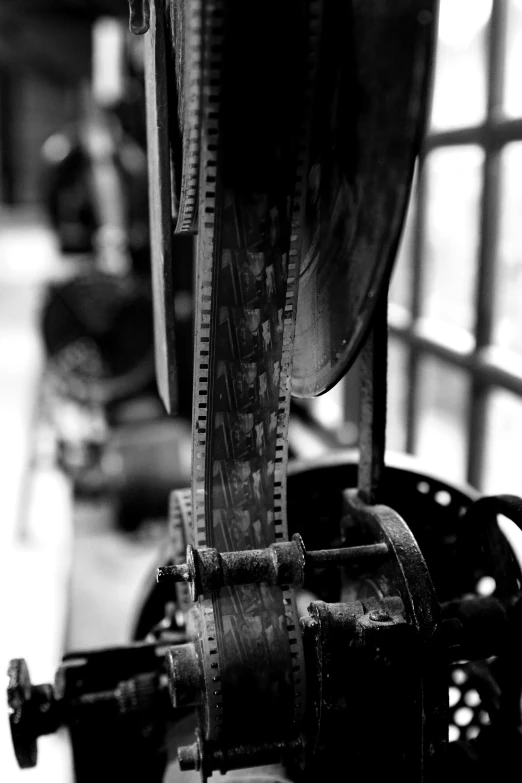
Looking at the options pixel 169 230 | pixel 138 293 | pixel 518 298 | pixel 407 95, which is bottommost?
pixel 138 293

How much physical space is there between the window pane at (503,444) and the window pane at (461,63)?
0.63m

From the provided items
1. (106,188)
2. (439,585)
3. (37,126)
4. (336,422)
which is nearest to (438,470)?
(439,585)

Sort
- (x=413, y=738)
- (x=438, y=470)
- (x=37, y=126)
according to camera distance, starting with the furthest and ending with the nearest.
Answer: (x=37, y=126), (x=438, y=470), (x=413, y=738)

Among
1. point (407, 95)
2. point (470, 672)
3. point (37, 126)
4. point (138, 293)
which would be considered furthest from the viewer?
point (37, 126)

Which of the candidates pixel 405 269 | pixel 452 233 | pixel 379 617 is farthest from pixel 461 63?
pixel 379 617

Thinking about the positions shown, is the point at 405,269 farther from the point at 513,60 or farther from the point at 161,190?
the point at 161,190

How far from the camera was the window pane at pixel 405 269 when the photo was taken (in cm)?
236

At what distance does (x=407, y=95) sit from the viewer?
2.49ft

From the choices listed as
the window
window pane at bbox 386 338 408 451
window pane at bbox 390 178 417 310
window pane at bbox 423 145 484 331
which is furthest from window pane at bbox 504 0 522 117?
window pane at bbox 386 338 408 451

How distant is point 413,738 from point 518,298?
3.65 ft

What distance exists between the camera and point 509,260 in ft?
6.00

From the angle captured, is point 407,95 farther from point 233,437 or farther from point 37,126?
point 37,126

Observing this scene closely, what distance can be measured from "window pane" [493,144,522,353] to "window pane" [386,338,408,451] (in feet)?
1.99

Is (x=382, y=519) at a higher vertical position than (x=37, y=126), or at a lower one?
lower
